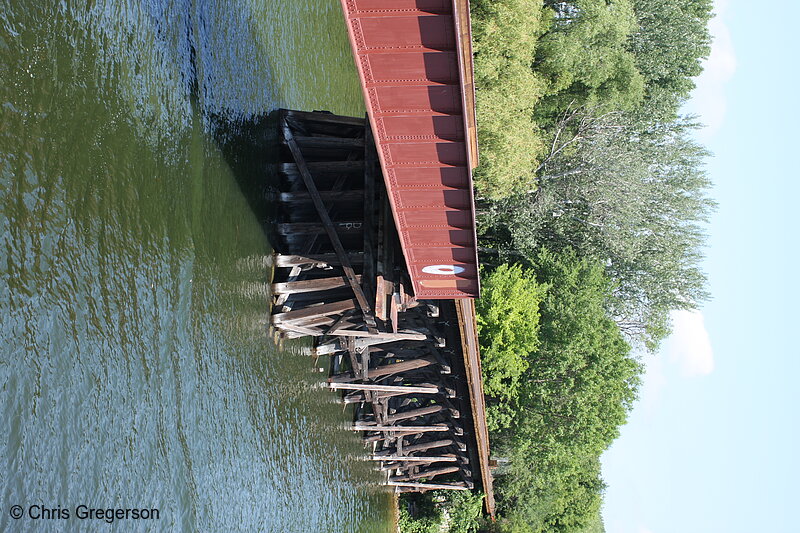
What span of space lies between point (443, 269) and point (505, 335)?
13.3 metres

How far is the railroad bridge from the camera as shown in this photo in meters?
9.91

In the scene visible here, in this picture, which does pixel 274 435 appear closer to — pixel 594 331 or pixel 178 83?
pixel 178 83

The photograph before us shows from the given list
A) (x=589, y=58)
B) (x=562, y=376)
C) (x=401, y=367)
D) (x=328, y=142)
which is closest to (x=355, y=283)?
(x=328, y=142)

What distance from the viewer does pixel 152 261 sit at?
34.0 ft

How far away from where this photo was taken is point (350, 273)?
50.8ft

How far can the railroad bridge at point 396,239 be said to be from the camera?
9914mm

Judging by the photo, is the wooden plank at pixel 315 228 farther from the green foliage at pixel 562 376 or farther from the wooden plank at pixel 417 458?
the green foliage at pixel 562 376

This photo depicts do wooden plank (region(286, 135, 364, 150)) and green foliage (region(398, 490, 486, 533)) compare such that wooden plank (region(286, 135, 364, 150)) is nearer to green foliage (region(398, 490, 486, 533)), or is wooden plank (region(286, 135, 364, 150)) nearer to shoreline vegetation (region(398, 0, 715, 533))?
shoreline vegetation (region(398, 0, 715, 533))

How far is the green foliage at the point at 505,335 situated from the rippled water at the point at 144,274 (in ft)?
35.0

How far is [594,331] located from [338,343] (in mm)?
13733

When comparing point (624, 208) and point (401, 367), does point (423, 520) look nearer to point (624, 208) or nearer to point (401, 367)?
point (401, 367)

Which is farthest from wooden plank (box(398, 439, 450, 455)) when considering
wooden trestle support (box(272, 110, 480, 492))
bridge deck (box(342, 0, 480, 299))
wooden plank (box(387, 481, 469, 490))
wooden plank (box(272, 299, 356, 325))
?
bridge deck (box(342, 0, 480, 299))

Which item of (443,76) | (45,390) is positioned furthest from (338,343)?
(45,390)

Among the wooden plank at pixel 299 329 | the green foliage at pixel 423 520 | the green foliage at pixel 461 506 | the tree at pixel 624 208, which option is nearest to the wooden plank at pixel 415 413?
the wooden plank at pixel 299 329
